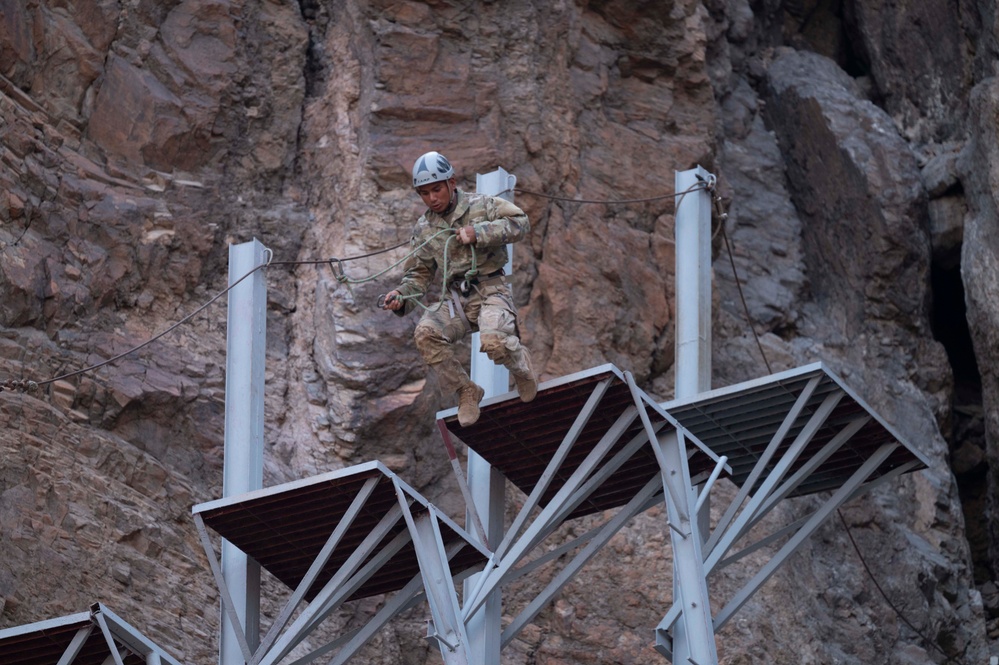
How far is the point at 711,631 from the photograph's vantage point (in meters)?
17.3

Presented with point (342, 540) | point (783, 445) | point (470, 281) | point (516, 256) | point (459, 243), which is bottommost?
point (342, 540)

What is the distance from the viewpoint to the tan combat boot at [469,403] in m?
17.7

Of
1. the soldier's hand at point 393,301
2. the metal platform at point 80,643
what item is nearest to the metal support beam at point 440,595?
the soldier's hand at point 393,301

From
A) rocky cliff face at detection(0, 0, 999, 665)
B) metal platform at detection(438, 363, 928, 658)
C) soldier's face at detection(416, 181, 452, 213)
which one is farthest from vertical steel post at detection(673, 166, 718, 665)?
rocky cliff face at detection(0, 0, 999, 665)

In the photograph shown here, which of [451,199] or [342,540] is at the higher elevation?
[451,199]

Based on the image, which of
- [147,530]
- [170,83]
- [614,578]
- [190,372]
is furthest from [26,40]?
[614,578]

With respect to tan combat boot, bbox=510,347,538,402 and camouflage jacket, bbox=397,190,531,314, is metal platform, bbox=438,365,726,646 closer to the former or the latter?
tan combat boot, bbox=510,347,538,402

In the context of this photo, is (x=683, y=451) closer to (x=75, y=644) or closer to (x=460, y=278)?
(x=460, y=278)

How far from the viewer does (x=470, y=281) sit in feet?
58.7

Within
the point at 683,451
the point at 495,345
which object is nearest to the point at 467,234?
the point at 495,345

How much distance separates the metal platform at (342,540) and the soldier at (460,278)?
1.17 m

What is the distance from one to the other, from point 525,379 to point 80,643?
485 centimetres

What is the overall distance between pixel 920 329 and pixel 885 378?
1148 mm

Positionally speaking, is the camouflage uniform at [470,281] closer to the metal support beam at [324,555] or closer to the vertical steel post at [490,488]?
the vertical steel post at [490,488]
